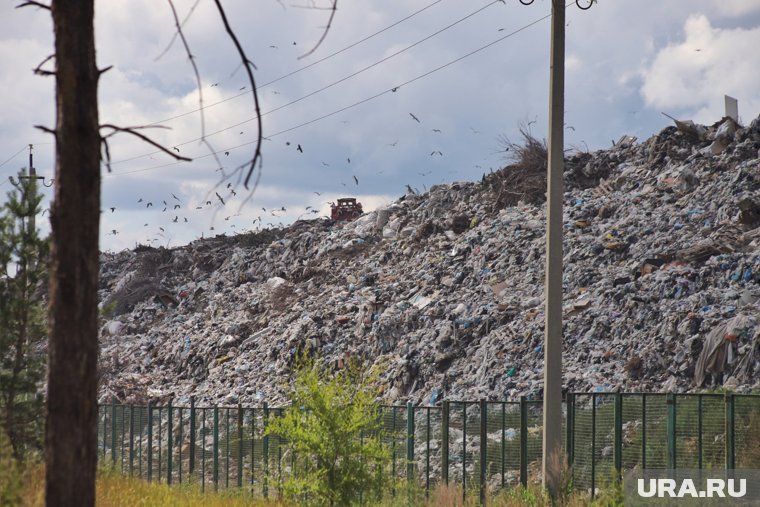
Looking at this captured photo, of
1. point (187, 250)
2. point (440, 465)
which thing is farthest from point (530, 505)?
point (187, 250)

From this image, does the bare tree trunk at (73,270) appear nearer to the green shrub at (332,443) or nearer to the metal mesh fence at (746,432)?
the green shrub at (332,443)

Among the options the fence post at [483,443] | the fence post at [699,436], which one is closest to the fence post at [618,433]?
the fence post at [699,436]

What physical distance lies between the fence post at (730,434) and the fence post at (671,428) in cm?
68

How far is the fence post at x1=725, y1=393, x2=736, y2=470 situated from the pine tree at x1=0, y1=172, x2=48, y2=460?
10.8 metres

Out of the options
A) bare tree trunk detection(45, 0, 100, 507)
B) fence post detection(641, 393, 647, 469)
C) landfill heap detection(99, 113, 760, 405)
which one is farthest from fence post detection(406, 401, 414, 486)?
bare tree trunk detection(45, 0, 100, 507)

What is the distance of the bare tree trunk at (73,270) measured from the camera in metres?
5.02

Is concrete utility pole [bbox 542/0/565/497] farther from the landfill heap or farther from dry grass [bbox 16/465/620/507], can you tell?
the landfill heap

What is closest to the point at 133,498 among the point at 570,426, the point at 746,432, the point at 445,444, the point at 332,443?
the point at 332,443

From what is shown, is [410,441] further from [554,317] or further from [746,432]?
[746,432]

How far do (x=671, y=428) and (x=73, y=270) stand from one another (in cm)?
915

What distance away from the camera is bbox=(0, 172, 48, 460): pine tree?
48.2ft

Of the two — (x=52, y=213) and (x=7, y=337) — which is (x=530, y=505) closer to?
(x=52, y=213)

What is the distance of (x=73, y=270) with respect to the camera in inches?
198

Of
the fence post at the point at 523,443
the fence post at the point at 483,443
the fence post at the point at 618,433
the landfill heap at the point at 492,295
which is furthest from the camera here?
the landfill heap at the point at 492,295
